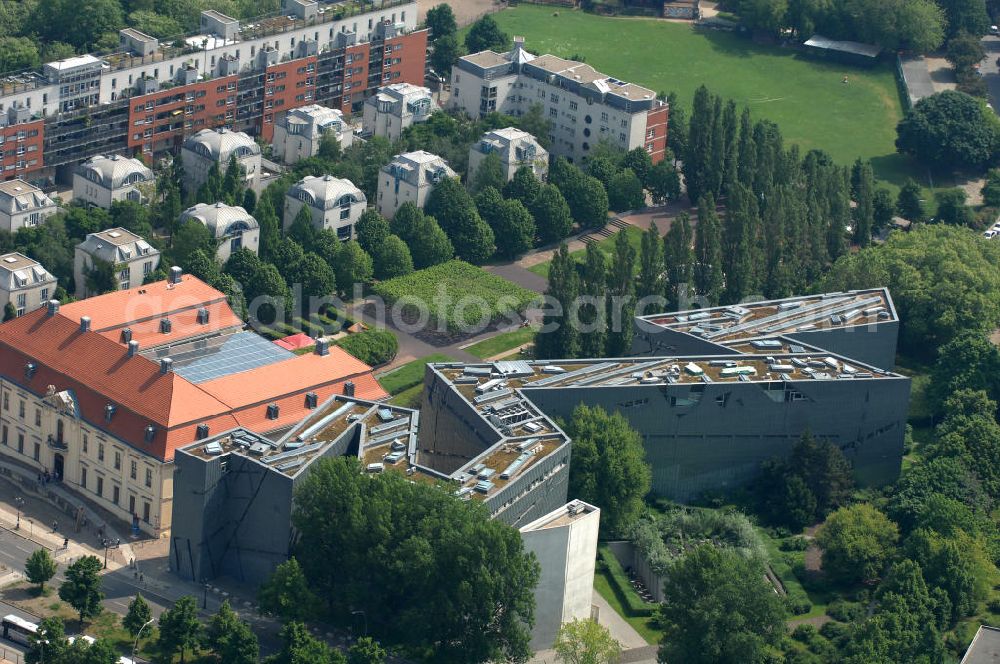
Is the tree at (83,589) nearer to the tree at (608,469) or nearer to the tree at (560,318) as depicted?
the tree at (608,469)

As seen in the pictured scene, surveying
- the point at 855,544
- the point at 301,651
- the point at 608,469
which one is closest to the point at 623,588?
the point at 608,469

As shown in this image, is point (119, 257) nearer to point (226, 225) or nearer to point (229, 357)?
point (226, 225)

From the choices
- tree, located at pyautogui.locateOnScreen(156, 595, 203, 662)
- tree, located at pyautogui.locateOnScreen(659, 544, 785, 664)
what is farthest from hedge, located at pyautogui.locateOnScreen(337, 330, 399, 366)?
tree, located at pyautogui.locateOnScreen(659, 544, 785, 664)

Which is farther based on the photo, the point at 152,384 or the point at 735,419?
the point at 735,419

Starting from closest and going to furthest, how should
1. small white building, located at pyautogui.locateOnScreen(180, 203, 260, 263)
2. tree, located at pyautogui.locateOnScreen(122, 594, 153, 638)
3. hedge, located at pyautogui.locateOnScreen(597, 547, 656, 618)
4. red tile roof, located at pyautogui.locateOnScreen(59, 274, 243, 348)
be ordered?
tree, located at pyautogui.locateOnScreen(122, 594, 153, 638) < hedge, located at pyautogui.locateOnScreen(597, 547, 656, 618) < red tile roof, located at pyautogui.locateOnScreen(59, 274, 243, 348) < small white building, located at pyautogui.locateOnScreen(180, 203, 260, 263)

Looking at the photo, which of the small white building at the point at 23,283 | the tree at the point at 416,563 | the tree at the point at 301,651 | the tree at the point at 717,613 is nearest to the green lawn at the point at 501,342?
the small white building at the point at 23,283

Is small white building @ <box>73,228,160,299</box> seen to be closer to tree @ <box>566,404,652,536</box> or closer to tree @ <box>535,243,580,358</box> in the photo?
tree @ <box>535,243,580,358</box>
